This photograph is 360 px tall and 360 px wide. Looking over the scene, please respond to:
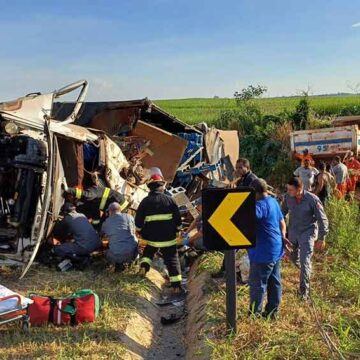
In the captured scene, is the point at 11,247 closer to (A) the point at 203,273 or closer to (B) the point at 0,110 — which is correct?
(B) the point at 0,110

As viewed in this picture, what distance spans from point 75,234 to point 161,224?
1438 millimetres

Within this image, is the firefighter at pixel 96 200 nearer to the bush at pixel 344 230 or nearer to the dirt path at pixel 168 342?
the dirt path at pixel 168 342

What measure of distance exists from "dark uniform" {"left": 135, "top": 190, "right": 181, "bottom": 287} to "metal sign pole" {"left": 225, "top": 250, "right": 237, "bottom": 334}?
2443 millimetres

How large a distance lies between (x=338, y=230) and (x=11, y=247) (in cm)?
478

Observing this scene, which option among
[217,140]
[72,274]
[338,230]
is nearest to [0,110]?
[72,274]

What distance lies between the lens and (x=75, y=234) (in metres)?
7.56

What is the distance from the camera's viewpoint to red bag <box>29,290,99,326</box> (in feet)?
17.4

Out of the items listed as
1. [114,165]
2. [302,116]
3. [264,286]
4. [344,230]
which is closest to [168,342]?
[264,286]

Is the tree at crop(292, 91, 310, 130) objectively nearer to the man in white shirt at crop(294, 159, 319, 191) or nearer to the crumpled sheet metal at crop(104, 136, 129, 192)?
the man in white shirt at crop(294, 159, 319, 191)

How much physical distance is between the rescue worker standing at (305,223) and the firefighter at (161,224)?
5.61 feet

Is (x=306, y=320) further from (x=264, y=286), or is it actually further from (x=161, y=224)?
(x=161, y=224)

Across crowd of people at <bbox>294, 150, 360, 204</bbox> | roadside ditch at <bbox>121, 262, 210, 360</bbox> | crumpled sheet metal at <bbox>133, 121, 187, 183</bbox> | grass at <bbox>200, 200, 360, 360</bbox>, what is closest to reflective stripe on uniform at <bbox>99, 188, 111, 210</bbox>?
roadside ditch at <bbox>121, 262, 210, 360</bbox>

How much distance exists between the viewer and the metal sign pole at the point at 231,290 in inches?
177

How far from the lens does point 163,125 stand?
450 inches
